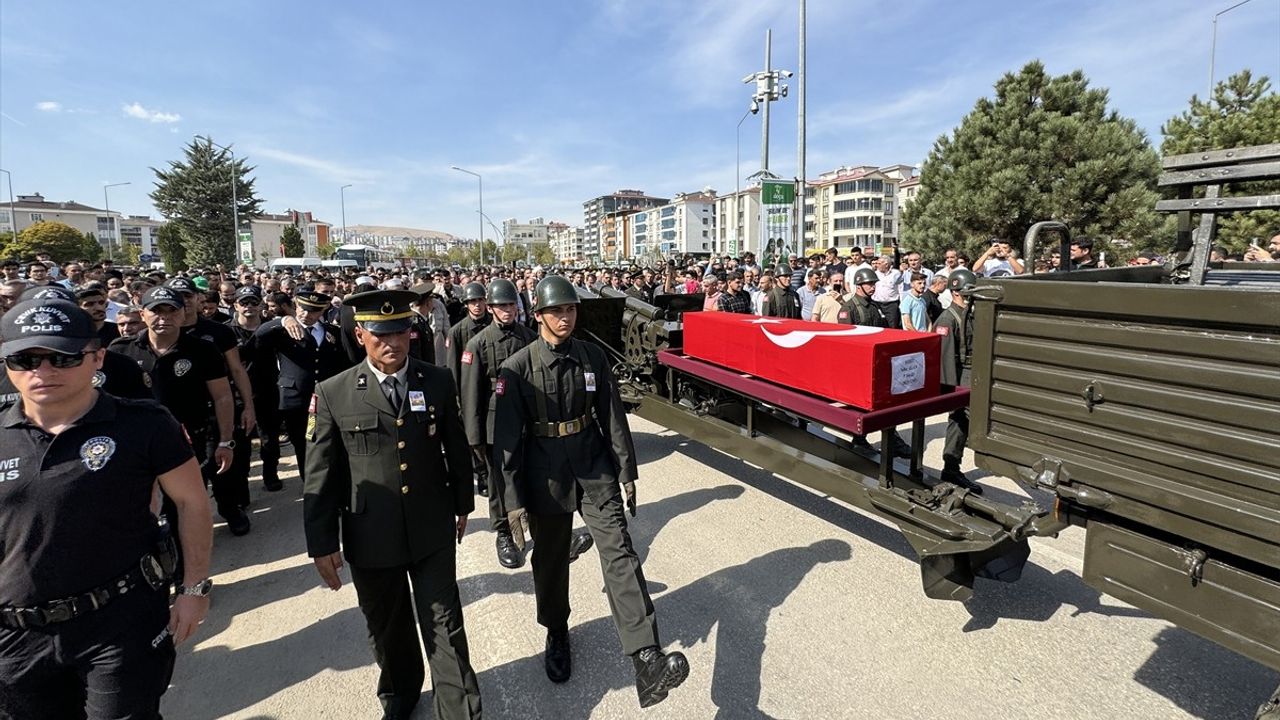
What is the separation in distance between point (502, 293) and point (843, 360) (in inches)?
106

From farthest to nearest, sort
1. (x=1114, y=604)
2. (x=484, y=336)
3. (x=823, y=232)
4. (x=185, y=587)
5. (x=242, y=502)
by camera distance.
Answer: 1. (x=823, y=232)
2. (x=242, y=502)
3. (x=484, y=336)
4. (x=1114, y=604)
5. (x=185, y=587)

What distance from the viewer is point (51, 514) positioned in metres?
1.88

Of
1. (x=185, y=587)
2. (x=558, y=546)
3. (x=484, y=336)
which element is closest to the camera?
(x=185, y=587)

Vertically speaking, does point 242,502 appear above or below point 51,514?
below

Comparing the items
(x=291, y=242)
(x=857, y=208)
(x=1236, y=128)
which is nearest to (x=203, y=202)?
(x=291, y=242)

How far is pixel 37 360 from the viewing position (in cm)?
192

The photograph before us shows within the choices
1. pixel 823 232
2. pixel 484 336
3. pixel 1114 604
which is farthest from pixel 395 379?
pixel 823 232

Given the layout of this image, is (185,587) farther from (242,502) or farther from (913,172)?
(913,172)

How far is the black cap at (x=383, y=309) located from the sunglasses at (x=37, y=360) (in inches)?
33.9

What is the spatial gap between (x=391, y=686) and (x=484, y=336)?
2.66 m

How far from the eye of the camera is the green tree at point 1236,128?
1575cm

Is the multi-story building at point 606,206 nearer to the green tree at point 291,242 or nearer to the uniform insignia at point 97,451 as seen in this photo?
the green tree at point 291,242

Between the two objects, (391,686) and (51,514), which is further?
(391,686)

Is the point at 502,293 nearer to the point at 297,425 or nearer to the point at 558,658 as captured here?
the point at 297,425
